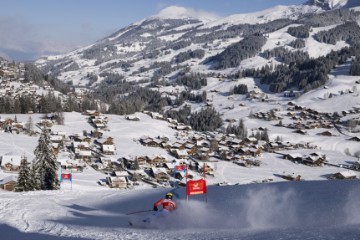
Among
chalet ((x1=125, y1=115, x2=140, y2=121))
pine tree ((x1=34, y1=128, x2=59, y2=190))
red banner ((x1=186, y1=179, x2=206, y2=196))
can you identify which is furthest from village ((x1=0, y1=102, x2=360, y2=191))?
red banner ((x1=186, y1=179, x2=206, y2=196))

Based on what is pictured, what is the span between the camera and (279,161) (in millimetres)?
94125

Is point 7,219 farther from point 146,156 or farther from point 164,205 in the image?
point 146,156

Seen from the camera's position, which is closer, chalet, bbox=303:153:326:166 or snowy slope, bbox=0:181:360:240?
snowy slope, bbox=0:181:360:240

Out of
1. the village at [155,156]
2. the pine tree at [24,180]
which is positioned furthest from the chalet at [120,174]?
the pine tree at [24,180]

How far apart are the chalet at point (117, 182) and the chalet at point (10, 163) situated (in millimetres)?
16242

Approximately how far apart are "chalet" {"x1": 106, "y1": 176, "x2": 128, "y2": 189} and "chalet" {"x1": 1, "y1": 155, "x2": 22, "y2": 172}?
Result: 16.2 meters

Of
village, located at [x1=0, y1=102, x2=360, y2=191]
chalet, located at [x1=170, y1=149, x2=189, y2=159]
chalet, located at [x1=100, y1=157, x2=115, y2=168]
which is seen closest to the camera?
village, located at [x1=0, y1=102, x2=360, y2=191]

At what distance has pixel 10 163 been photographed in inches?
2680

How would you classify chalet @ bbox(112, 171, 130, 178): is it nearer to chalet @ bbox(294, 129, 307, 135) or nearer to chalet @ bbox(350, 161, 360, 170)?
chalet @ bbox(350, 161, 360, 170)

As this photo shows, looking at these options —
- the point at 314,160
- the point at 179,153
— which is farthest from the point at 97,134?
the point at 314,160

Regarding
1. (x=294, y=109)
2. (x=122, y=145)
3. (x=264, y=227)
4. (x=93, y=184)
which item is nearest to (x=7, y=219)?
(x=264, y=227)

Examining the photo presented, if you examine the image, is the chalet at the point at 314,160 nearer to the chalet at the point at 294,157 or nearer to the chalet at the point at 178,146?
the chalet at the point at 294,157

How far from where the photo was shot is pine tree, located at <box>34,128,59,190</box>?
40.3 m

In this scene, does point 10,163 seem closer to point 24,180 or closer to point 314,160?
→ point 24,180
